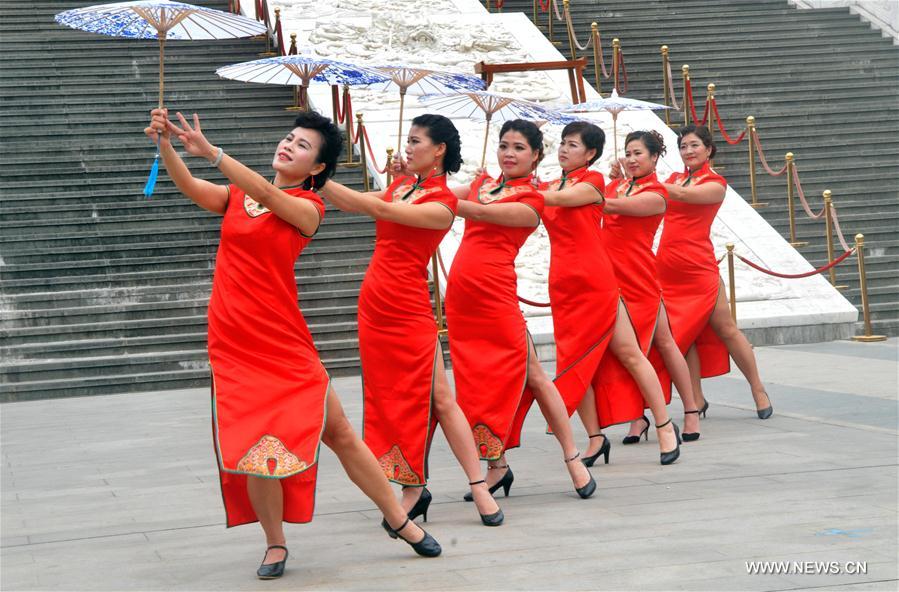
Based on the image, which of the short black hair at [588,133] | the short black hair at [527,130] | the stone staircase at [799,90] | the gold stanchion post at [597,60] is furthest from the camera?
the gold stanchion post at [597,60]

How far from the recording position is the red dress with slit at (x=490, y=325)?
559 cm

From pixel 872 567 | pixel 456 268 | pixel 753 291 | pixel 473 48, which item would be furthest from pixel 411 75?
pixel 473 48

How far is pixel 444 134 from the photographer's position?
208 inches

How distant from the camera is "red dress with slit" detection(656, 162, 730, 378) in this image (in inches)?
298

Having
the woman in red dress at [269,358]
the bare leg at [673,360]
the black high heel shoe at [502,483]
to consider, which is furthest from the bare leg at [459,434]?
the bare leg at [673,360]

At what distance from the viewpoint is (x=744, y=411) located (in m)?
8.20

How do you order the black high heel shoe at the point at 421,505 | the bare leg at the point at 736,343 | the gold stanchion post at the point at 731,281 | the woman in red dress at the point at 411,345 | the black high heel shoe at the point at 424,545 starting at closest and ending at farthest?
the black high heel shoe at the point at 424,545, the woman in red dress at the point at 411,345, the black high heel shoe at the point at 421,505, the bare leg at the point at 736,343, the gold stanchion post at the point at 731,281

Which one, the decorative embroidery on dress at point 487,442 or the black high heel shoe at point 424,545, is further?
the decorative embroidery on dress at point 487,442

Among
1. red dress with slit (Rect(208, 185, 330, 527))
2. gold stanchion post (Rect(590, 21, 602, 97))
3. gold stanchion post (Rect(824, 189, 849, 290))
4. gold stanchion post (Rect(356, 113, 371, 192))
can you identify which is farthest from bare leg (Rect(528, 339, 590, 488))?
gold stanchion post (Rect(590, 21, 602, 97))

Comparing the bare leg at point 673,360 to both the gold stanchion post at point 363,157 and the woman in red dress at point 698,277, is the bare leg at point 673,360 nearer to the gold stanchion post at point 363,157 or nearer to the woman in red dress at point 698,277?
the woman in red dress at point 698,277

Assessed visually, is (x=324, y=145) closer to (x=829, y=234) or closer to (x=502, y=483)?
(x=502, y=483)

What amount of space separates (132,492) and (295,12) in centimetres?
1294

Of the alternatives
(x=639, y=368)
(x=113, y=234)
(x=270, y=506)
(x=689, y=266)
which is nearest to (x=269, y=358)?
(x=270, y=506)

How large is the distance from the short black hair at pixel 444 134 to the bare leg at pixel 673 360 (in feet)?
7.56
